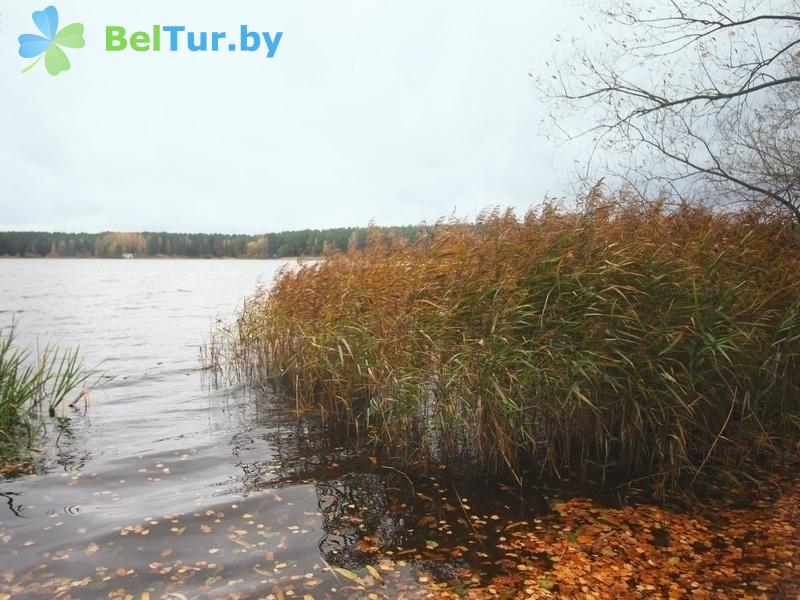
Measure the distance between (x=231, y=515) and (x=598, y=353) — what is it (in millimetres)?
4563

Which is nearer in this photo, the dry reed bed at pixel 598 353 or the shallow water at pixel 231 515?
the shallow water at pixel 231 515

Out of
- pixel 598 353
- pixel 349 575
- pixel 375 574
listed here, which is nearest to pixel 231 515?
pixel 349 575

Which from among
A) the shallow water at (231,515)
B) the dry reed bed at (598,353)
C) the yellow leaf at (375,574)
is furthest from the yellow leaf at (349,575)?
the dry reed bed at (598,353)

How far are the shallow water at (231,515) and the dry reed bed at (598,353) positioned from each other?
3.01 ft

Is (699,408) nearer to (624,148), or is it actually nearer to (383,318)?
(383,318)

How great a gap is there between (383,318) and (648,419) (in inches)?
149

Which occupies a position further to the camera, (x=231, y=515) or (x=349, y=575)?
(x=231, y=515)

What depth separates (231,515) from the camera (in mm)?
6098

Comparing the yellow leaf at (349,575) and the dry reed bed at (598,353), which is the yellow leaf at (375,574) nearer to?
the yellow leaf at (349,575)

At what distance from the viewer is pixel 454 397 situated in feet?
21.8

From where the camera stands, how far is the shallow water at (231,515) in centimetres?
480

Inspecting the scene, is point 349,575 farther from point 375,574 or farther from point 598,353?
point 598,353

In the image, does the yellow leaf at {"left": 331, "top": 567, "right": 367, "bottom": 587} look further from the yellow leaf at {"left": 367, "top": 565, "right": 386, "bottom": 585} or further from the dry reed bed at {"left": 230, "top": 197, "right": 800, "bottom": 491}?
the dry reed bed at {"left": 230, "top": 197, "right": 800, "bottom": 491}

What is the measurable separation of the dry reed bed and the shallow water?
0.92m
